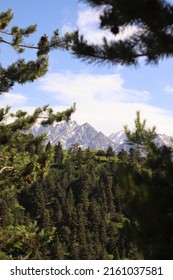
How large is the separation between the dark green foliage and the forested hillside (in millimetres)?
1646

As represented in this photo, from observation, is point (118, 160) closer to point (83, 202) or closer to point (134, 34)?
point (134, 34)

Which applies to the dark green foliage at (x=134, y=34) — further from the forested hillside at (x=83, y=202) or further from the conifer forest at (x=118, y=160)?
the forested hillside at (x=83, y=202)

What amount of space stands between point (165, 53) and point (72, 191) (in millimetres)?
145286

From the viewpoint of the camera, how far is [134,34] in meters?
6.24

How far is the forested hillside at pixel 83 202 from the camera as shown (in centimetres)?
457

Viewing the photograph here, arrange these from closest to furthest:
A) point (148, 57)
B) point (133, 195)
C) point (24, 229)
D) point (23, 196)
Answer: point (133, 195)
point (148, 57)
point (24, 229)
point (23, 196)

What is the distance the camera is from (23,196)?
148 m

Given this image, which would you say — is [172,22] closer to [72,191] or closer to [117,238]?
[117,238]

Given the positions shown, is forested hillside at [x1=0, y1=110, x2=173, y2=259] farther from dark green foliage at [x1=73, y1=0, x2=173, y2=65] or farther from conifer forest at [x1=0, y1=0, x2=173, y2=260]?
dark green foliage at [x1=73, y1=0, x2=173, y2=65]

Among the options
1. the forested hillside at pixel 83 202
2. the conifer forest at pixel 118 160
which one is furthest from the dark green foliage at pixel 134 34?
the forested hillside at pixel 83 202

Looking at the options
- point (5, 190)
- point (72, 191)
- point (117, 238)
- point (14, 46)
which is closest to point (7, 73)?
point (14, 46)

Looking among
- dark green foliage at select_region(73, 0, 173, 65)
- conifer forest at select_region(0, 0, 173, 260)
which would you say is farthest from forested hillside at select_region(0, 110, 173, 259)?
dark green foliage at select_region(73, 0, 173, 65)

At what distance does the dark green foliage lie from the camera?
559 centimetres

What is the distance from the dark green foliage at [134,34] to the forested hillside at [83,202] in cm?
165
